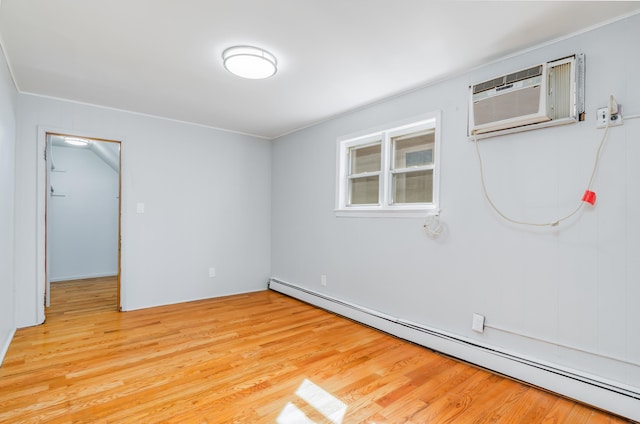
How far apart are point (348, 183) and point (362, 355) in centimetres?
196

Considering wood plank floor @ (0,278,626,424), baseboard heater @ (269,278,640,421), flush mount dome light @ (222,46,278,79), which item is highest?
flush mount dome light @ (222,46,278,79)

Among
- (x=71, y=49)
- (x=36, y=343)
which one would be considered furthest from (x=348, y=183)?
(x=36, y=343)

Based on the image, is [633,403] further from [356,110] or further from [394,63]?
[356,110]

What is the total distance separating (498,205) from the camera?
2365mm

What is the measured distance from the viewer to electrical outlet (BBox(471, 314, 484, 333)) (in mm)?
2410

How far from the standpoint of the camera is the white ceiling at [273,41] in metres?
1.80

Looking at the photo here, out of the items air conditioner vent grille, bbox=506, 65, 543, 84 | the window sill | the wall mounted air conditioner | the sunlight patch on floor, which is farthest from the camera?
the window sill

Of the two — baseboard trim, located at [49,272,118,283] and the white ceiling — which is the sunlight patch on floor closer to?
the white ceiling

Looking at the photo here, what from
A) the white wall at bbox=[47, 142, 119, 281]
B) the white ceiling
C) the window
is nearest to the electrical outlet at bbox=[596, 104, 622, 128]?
the white ceiling

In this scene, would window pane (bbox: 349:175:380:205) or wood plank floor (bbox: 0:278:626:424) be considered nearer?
wood plank floor (bbox: 0:278:626:424)

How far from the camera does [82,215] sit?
215 inches

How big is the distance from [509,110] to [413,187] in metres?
1.07

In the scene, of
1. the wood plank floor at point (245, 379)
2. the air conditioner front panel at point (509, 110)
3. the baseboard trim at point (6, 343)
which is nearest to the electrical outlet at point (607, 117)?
the air conditioner front panel at point (509, 110)

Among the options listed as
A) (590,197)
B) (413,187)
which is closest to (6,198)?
(413,187)
